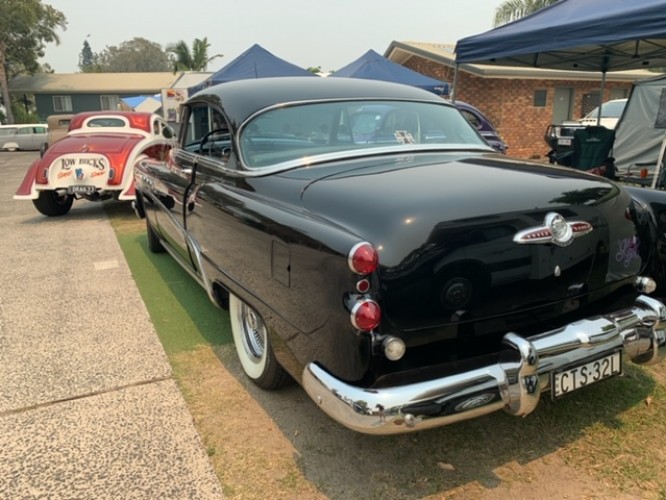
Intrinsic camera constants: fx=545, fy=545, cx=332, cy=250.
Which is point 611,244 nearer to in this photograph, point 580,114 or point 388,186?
point 388,186

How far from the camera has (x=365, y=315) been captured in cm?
195

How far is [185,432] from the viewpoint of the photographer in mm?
2684

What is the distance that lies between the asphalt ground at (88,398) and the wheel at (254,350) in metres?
0.43

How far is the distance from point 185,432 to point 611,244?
220 centimetres

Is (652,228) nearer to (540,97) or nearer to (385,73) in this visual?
(385,73)

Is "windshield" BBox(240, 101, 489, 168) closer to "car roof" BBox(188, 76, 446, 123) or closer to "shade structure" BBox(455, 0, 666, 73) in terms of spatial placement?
"car roof" BBox(188, 76, 446, 123)

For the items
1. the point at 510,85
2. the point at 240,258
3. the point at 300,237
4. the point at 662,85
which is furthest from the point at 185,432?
the point at 510,85

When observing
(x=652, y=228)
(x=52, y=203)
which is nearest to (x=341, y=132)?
(x=652, y=228)

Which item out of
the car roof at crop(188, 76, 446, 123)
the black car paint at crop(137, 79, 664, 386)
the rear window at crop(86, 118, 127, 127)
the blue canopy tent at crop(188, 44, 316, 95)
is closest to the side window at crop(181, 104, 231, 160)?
the car roof at crop(188, 76, 446, 123)

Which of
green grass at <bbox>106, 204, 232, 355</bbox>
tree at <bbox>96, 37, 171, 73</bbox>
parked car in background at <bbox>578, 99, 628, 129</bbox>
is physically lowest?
green grass at <bbox>106, 204, 232, 355</bbox>

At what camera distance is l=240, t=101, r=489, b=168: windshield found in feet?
10.0

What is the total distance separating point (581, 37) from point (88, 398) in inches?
253

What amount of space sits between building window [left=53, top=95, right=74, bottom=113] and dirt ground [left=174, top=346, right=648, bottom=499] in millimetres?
44830

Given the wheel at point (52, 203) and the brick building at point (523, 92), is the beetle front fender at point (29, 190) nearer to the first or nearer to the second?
the wheel at point (52, 203)
